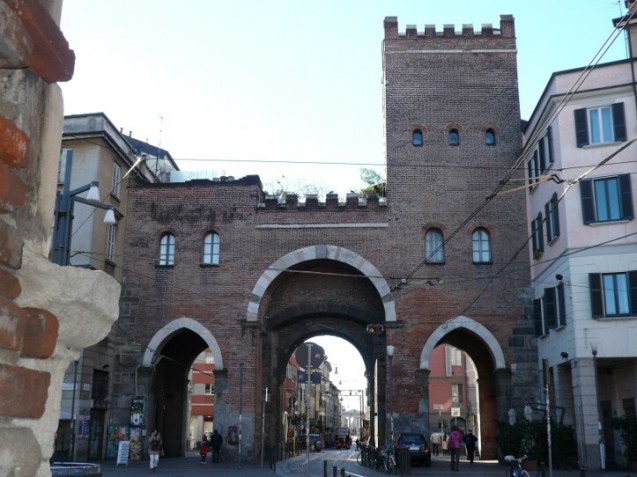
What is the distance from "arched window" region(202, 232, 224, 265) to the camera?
31.1m

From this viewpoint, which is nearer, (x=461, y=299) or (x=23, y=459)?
(x=23, y=459)

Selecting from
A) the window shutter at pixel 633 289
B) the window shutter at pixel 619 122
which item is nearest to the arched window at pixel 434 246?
the window shutter at pixel 633 289

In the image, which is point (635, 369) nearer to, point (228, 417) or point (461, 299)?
point (461, 299)

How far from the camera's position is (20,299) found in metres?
2.37

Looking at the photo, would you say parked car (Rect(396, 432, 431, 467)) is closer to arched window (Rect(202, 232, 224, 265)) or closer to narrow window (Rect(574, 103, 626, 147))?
arched window (Rect(202, 232, 224, 265))

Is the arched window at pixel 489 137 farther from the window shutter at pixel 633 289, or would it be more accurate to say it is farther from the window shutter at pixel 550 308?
the window shutter at pixel 633 289

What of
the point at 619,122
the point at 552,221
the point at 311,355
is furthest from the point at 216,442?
the point at 619,122

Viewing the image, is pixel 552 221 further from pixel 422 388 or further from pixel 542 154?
pixel 422 388

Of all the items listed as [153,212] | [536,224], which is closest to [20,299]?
[536,224]

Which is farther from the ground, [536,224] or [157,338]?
[536,224]

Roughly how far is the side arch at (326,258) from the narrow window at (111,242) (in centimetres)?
598

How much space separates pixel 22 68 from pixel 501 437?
2634 centimetres

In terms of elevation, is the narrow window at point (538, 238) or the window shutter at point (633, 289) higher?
the narrow window at point (538, 238)

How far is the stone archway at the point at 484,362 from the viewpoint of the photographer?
2891 cm
